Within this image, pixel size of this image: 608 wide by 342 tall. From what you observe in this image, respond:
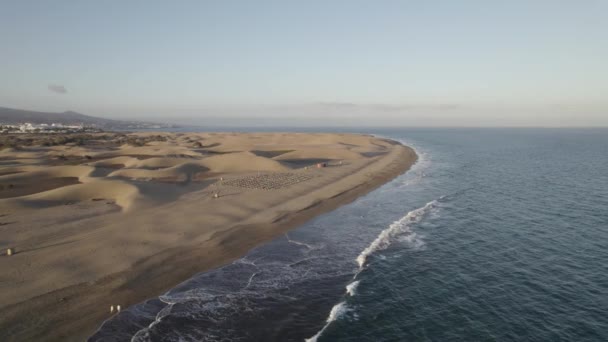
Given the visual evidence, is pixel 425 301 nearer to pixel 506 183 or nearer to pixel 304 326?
pixel 304 326

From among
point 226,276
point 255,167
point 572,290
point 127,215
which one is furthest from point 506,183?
point 127,215

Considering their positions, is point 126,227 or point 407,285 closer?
point 407,285

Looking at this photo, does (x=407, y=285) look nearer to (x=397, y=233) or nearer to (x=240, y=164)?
(x=397, y=233)

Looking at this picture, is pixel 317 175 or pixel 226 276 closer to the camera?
pixel 226 276

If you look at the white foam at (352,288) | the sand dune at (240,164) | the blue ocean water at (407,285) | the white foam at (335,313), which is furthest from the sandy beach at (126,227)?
the white foam at (335,313)

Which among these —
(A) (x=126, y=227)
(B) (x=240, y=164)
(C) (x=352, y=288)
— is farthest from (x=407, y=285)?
(B) (x=240, y=164)

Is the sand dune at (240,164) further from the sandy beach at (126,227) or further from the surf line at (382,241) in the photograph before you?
the surf line at (382,241)
